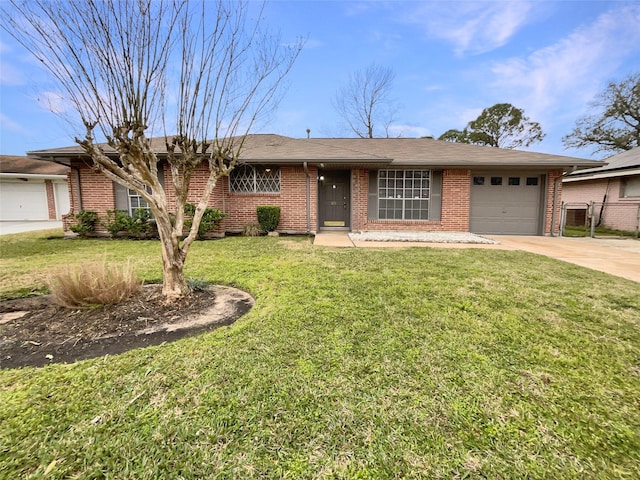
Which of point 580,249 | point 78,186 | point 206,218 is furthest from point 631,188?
point 78,186

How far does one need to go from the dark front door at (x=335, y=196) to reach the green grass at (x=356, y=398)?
8.16m

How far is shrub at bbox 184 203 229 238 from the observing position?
9.14 metres

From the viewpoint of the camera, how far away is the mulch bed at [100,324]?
2.57 m

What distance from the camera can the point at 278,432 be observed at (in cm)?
170

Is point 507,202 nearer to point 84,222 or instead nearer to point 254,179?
point 254,179

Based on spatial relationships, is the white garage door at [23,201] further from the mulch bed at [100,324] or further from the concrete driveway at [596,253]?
the concrete driveway at [596,253]

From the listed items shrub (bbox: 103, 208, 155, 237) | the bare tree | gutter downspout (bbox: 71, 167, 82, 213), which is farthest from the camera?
gutter downspout (bbox: 71, 167, 82, 213)

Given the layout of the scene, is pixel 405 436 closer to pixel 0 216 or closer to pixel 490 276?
pixel 490 276

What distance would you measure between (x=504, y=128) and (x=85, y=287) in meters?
35.0

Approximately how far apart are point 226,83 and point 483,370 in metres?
4.10

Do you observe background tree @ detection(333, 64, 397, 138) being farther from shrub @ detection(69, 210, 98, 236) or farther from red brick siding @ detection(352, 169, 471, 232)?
shrub @ detection(69, 210, 98, 236)

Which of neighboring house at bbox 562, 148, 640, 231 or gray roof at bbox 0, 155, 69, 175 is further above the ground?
gray roof at bbox 0, 155, 69, 175

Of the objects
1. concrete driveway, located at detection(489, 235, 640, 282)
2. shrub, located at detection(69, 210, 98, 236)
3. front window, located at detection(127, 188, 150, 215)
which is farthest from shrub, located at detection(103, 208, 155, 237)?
concrete driveway, located at detection(489, 235, 640, 282)

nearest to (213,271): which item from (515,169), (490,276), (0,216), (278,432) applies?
(278,432)
